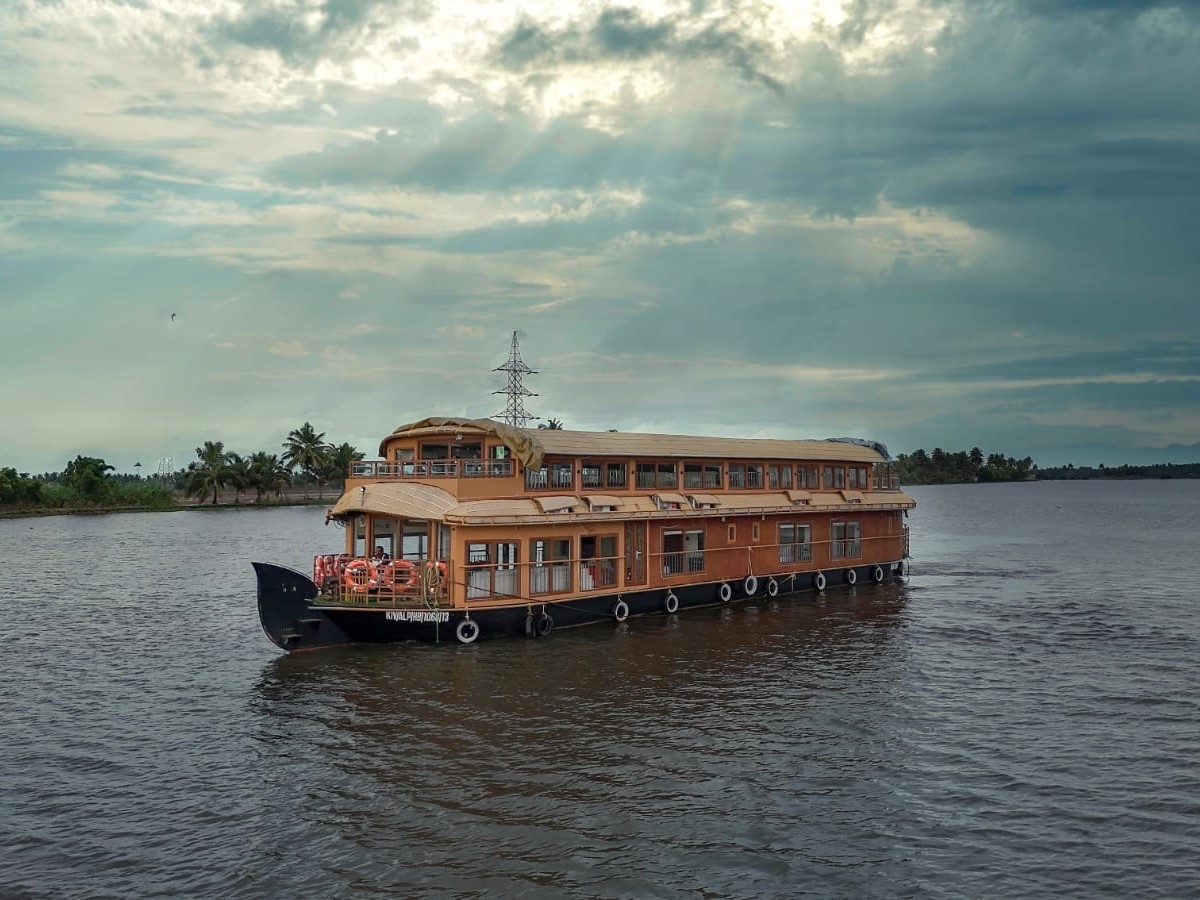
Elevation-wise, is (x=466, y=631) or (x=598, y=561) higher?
(x=598, y=561)

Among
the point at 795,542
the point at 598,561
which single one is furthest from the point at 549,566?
the point at 795,542

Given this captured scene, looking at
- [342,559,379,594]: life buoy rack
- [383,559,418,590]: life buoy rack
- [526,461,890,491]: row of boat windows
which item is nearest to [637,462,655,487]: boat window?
[526,461,890,491]: row of boat windows

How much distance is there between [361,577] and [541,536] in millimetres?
6251

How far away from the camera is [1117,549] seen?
236ft

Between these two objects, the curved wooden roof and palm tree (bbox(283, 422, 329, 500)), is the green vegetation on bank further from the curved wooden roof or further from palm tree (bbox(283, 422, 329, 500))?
the curved wooden roof

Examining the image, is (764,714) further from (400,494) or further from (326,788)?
(400,494)

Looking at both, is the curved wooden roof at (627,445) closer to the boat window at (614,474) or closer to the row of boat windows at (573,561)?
the boat window at (614,474)

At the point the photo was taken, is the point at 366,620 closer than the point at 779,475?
Yes

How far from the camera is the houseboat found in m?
30.6

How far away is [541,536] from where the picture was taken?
3266 centimetres

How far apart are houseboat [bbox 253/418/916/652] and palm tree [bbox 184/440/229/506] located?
374 feet

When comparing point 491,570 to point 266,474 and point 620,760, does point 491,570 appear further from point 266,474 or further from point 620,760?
point 266,474

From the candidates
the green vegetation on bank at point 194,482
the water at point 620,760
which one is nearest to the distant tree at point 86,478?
the green vegetation on bank at point 194,482

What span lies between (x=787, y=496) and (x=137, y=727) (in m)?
29.5
